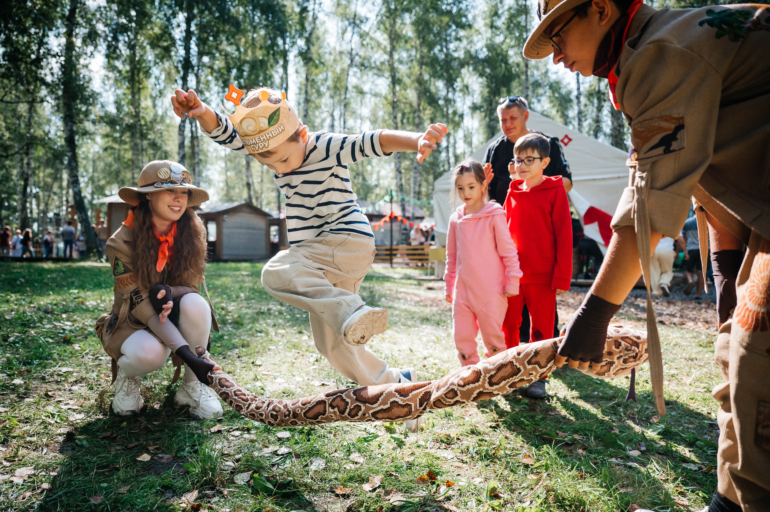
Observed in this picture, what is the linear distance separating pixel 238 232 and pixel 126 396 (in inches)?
957

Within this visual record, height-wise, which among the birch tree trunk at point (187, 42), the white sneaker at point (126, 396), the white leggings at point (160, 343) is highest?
the birch tree trunk at point (187, 42)

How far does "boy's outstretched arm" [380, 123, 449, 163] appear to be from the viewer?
2.33 meters

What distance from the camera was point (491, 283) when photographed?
3691mm

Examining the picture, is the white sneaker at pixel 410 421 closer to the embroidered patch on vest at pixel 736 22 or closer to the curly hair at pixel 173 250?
the curly hair at pixel 173 250

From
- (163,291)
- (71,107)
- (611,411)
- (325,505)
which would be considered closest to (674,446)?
(611,411)

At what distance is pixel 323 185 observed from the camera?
9.39 ft

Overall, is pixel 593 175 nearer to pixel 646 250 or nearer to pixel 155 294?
pixel 155 294

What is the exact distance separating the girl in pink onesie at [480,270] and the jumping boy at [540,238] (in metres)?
0.26

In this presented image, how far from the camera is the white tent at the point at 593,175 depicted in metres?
11.8

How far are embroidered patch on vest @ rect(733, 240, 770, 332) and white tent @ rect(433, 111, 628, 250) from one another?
10.9m

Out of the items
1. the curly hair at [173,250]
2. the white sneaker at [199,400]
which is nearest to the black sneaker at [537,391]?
the white sneaker at [199,400]

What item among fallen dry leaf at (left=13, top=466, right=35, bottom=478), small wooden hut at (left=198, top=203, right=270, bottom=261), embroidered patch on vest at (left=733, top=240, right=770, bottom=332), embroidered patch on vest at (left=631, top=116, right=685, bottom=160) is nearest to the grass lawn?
fallen dry leaf at (left=13, top=466, right=35, bottom=478)

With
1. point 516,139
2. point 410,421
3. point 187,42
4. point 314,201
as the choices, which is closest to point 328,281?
point 314,201

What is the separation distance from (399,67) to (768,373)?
2898 centimetres
